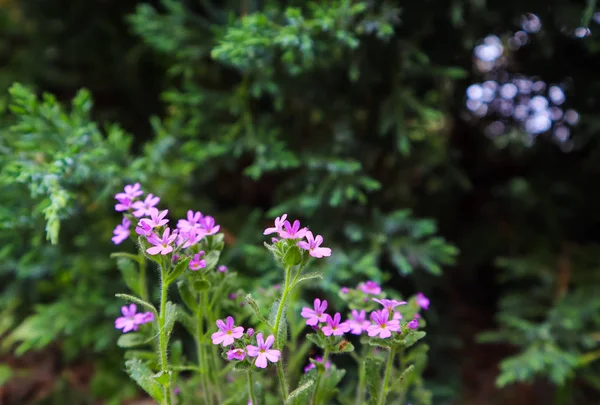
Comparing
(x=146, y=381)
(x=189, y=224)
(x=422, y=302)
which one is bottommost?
(x=146, y=381)

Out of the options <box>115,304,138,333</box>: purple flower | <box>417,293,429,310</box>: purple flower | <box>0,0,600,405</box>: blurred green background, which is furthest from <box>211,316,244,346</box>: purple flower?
<box>0,0,600,405</box>: blurred green background

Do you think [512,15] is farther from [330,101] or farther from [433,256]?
[433,256]

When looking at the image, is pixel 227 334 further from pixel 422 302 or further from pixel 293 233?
pixel 422 302

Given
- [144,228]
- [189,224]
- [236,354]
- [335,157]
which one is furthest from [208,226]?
[335,157]

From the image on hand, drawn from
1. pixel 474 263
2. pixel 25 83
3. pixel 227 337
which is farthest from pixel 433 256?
pixel 25 83

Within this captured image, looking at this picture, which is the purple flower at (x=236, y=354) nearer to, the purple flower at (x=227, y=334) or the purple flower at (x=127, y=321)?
the purple flower at (x=227, y=334)

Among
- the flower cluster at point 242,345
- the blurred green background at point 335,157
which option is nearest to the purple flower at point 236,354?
the flower cluster at point 242,345
